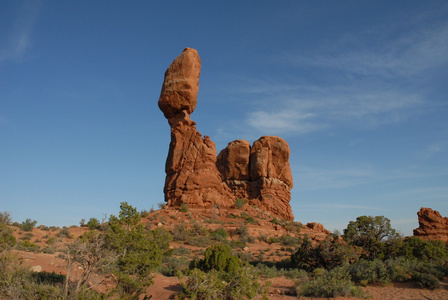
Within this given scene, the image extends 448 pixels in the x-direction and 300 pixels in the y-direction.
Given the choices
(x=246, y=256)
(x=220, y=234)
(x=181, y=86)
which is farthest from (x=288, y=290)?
(x=181, y=86)

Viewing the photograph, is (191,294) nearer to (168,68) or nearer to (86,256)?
(86,256)

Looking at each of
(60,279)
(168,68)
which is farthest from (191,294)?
(168,68)

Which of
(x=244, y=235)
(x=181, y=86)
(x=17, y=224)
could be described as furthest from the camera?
(x=181, y=86)

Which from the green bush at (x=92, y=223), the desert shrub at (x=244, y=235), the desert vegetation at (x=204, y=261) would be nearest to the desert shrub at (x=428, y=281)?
the desert vegetation at (x=204, y=261)

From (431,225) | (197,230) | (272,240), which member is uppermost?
(431,225)

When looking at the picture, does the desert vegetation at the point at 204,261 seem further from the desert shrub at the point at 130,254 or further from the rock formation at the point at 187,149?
the rock formation at the point at 187,149

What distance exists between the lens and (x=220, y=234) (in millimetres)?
25406

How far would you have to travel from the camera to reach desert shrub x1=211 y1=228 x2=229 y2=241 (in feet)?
82.1

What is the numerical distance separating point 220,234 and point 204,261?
10.7m

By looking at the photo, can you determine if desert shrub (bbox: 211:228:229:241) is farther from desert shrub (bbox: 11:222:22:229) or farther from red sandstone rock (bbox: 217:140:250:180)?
red sandstone rock (bbox: 217:140:250:180)

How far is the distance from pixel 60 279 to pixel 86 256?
180 inches

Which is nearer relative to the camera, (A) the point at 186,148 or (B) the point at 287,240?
(B) the point at 287,240

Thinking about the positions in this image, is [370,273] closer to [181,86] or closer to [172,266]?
[172,266]

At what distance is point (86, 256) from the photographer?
8.94 metres
